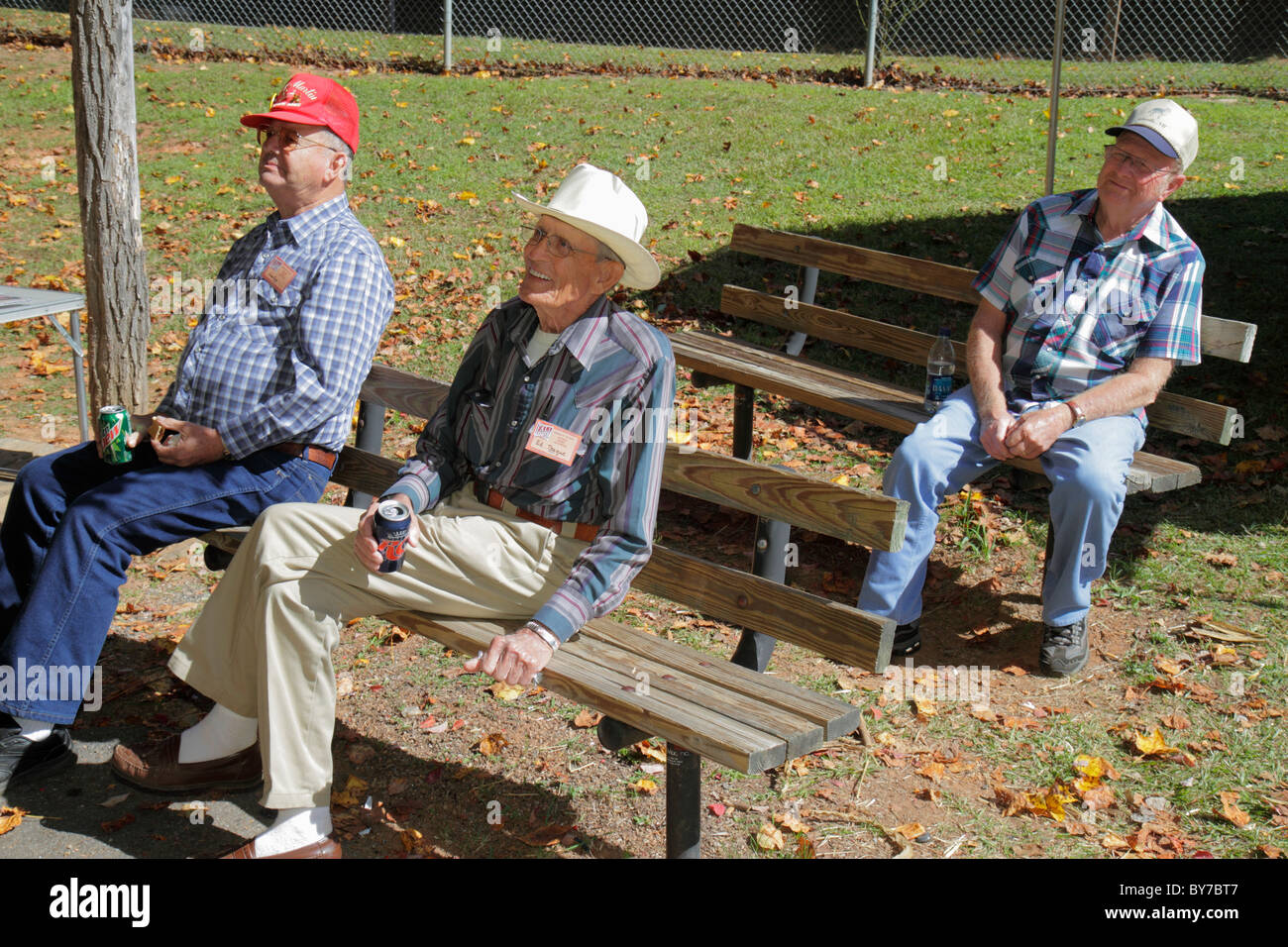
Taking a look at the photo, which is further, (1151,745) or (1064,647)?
(1064,647)

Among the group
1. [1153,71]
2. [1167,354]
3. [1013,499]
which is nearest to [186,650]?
[1167,354]

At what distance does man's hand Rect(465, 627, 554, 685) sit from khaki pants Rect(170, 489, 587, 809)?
0.29 metres

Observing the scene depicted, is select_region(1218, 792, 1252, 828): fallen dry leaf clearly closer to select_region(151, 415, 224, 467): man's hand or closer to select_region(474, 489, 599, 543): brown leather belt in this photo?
select_region(474, 489, 599, 543): brown leather belt

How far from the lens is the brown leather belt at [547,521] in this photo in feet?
10.5

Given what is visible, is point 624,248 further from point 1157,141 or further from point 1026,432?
point 1157,141

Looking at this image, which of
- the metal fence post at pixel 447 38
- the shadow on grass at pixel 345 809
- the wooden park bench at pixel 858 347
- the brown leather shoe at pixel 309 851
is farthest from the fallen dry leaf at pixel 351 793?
the metal fence post at pixel 447 38

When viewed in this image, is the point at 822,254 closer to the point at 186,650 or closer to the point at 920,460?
the point at 920,460

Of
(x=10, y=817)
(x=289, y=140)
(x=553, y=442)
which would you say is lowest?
(x=10, y=817)

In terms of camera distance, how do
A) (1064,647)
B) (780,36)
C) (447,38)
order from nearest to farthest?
(1064,647) < (447,38) < (780,36)

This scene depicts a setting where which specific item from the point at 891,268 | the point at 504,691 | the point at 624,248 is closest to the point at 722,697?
the point at 624,248

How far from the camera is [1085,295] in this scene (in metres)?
4.32

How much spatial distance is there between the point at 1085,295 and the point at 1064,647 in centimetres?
120

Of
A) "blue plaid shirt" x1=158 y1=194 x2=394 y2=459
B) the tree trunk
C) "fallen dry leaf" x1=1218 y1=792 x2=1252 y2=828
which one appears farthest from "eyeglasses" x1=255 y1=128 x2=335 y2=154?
"fallen dry leaf" x1=1218 y1=792 x2=1252 y2=828

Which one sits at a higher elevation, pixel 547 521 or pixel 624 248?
pixel 624 248
